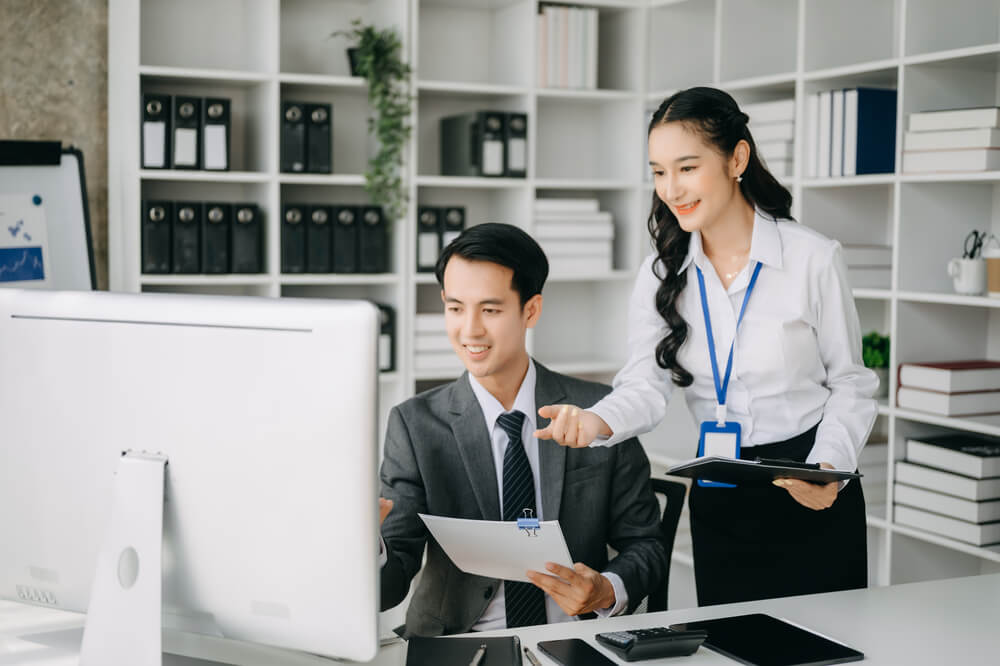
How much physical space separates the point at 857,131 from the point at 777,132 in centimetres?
35

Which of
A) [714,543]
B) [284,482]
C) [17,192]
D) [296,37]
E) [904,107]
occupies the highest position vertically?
[296,37]

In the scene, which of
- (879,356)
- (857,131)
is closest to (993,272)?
(879,356)

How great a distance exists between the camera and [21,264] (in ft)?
10.1

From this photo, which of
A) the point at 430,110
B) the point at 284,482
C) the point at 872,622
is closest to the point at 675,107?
the point at 872,622

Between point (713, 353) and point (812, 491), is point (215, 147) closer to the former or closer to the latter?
point (713, 353)

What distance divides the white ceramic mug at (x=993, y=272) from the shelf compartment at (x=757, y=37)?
4.13ft

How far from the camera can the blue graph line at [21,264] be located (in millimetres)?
3021

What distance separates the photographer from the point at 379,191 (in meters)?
4.00

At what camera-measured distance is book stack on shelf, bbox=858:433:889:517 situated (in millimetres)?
3602

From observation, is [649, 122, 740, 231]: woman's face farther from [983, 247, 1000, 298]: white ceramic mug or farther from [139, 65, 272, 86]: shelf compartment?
[139, 65, 272, 86]: shelf compartment

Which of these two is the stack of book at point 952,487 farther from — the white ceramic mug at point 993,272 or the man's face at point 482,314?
the man's face at point 482,314

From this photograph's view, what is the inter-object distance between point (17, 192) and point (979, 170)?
2.73 m

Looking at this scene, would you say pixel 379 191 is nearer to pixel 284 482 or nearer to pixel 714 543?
pixel 714 543

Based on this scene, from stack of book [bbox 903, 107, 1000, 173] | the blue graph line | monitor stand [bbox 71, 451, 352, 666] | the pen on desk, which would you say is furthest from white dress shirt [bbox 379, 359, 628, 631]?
stack of book [bbox 903, 107, 1000, 173]
